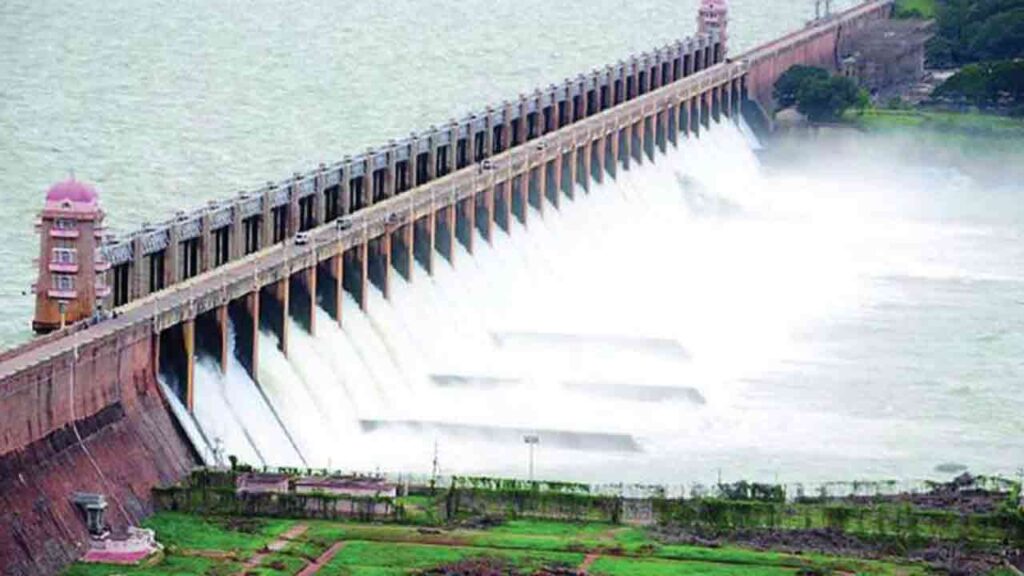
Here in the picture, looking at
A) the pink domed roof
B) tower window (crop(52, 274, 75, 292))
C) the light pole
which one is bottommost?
the light pole

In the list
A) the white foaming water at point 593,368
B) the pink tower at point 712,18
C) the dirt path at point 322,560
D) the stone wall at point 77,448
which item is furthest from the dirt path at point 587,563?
the pink tower at point 712,18

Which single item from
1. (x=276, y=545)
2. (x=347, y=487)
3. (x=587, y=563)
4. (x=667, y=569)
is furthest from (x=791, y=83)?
(x=276, y=545)

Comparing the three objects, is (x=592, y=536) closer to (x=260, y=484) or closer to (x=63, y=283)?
(x=260, y=484)

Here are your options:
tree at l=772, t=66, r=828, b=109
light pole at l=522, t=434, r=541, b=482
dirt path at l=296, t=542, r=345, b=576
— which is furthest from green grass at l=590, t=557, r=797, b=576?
tree at l=772, t=66, r=828, b=109

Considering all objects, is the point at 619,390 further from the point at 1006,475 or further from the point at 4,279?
the point at 4,279

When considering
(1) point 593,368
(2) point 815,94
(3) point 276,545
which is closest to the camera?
(3) point 276,545

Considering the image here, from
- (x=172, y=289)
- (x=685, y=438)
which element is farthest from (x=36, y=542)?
(x=685, y=438)

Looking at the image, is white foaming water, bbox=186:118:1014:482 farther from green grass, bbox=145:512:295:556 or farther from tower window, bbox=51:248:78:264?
green grass, bbox=145:512:295:556

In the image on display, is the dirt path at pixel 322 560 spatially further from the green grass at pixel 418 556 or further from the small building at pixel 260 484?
the small building at pixel 260 484
